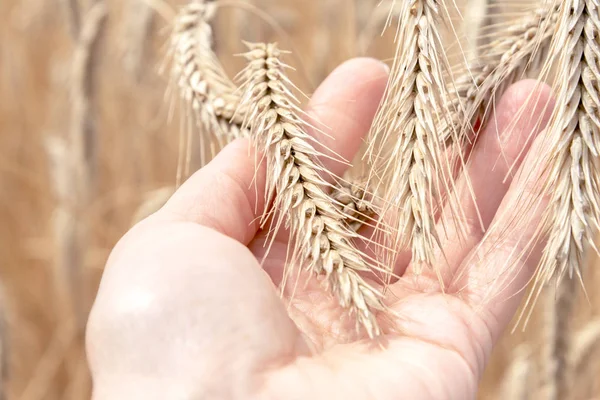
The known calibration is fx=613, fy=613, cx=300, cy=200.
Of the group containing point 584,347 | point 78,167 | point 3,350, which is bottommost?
point 3,350

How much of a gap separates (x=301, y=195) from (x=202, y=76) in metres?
0.32

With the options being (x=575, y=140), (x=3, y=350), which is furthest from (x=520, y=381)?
(x=3, y=350)

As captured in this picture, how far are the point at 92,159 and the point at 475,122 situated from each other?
2.47ft

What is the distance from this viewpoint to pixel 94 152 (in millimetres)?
1252

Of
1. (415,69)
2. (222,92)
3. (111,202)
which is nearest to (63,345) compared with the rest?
(111,202)

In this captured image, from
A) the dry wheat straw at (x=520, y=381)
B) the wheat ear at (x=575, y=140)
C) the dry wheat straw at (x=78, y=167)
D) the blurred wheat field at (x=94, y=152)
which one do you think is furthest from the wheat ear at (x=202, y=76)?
the dry wheat straw at (x=520, y=381)

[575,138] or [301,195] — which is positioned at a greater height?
[575,138]

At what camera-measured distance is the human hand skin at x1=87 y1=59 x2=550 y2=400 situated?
770 mm

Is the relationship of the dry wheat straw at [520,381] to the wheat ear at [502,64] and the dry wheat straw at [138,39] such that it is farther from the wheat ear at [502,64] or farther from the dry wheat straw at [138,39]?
the dry wheat straw at [138,39]

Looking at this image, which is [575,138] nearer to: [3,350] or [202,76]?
[202,76]

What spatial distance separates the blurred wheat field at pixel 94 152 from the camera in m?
1.31

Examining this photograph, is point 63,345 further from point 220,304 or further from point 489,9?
point 489,9

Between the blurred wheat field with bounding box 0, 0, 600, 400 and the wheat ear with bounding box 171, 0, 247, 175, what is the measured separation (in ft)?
0.17

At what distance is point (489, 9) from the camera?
0.97 meters
